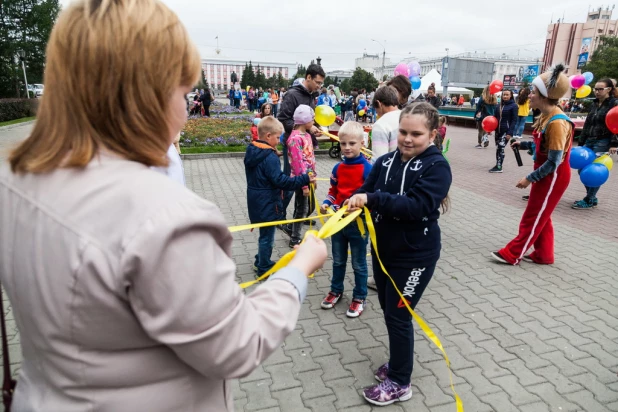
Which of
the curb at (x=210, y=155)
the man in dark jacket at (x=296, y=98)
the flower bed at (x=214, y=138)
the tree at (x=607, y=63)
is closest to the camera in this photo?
the man in dark jacket at (x=296, y=98)

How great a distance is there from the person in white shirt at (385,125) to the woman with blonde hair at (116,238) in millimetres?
3181

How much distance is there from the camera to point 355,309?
3.86 m

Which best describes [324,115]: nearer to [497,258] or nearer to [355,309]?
[497,258]

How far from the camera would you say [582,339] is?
3.56 meters

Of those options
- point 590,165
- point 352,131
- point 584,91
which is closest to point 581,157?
point 590,165

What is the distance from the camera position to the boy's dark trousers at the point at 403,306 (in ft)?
8.67

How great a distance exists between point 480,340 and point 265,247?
232cm

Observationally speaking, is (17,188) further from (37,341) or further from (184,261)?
(184,261)

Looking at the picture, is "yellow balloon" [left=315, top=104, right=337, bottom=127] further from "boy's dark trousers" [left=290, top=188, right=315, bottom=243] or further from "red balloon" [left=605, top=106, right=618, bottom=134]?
"red balloon" [left=605, top=106, right=618, bottom=134]

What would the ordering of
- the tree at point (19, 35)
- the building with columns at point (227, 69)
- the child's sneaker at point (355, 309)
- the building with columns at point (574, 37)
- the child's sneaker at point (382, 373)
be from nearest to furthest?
the child's sneaker at point (382, 373) < the child's sneaker at point (355, 309) < the tree at point (19, 35) < the building with columns at point (574, 37) < the building with columns at point (227, 69)

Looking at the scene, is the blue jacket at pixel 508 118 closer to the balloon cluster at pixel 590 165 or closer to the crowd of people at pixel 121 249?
the balloon cluster at pixel 590 165

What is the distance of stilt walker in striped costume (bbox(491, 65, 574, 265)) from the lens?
14.3ft

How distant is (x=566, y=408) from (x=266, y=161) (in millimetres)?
3244

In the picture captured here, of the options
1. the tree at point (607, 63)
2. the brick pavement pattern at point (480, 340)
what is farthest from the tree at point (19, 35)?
the tree at point (607, 63)
